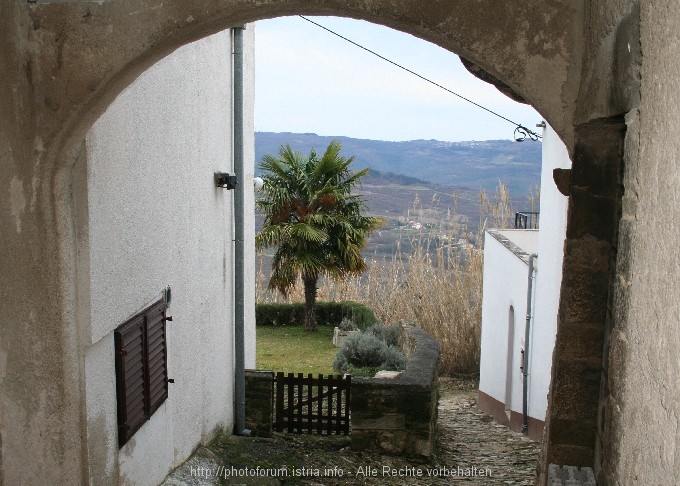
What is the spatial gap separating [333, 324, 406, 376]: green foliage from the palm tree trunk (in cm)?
737

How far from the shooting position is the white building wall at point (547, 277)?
28.6 ft

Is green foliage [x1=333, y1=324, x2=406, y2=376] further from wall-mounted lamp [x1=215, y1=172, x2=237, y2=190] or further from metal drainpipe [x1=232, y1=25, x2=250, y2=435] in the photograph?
wall-mounted lamp [x1=215, y1=172, x2=237, y2=190]

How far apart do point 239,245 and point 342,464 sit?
2.59m

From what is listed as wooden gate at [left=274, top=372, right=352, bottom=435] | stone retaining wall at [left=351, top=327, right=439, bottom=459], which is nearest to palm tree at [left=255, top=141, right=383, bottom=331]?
wooden gate at [left=274, top=372, right=352, bottom=435]

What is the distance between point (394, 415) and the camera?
8.09 metres

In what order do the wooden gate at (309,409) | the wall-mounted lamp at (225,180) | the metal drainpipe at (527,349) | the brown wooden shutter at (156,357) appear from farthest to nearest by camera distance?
the metal drainpipe at (527,349) → the wooden gate at (309,409) → the wall-mounted lamp at (225,180) → the brown wooden shutter at (156,357)

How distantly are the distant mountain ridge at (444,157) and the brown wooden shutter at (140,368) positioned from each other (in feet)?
92.9

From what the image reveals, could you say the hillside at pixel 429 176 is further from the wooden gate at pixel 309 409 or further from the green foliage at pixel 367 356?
the wooden gate at pixel 309 409

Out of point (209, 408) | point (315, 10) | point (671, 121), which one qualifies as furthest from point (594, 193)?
point (209, 408)

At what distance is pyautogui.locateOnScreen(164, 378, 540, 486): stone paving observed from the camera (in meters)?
6.93

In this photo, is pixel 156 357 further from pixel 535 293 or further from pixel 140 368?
pixel 535 293

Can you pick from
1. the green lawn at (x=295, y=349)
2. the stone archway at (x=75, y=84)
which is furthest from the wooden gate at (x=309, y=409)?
the stone archway at (x=75, y=84)

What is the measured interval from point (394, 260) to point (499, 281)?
473 cm

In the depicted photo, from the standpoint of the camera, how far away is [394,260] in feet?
56.9
